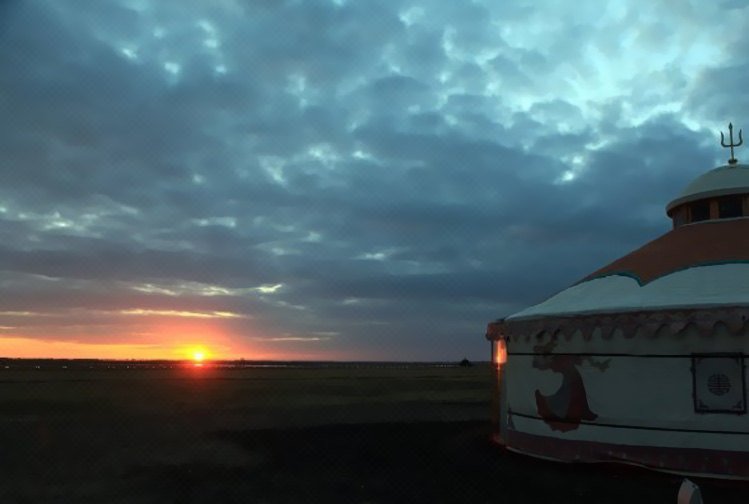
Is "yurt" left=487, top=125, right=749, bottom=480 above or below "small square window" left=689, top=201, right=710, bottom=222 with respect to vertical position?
below

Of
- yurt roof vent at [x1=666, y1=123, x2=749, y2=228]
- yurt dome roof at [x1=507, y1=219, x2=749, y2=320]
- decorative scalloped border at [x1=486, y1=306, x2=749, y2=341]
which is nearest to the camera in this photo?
decorative scalloped border at [x1=486, y1=306, x2=749, y2=341]

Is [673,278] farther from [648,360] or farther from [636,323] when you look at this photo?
[648,360]

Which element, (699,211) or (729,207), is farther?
(699,211)

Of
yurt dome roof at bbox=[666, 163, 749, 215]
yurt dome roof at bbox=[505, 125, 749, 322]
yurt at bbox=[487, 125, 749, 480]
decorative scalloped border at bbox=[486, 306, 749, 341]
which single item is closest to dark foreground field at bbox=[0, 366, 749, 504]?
yurt at bbox=[487, 125, 749, 480]

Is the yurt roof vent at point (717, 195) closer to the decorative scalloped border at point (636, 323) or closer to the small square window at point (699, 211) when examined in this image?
the small square window at point (699, 211)

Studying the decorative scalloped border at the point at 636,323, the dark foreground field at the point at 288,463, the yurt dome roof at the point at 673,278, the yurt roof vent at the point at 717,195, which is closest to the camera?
the dark foreground field at the point at 288,463

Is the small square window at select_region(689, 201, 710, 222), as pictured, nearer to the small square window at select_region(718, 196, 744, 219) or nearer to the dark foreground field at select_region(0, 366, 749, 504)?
the small square window at select_region(718, 196, 744, 219)

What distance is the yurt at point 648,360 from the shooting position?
9273mm

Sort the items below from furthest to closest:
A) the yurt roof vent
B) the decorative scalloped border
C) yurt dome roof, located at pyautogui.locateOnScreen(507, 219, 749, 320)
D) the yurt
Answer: the yurt roof vent → yurt dome roof, located at pyautogui.locateOnScreen(507, 219, 749, 320) → the yurt → the decorative scalloped border

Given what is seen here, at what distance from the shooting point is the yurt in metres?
9.27

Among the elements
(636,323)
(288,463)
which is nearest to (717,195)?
(636,323)

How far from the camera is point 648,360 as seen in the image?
32.4ft

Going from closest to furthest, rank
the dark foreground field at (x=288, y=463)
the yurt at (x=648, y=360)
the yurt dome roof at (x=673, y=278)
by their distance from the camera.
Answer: the dark foreground field at (x=288, y=463)
the yurt at (x=648, y=360)
the yurt dome roof at (x=673, y=278)

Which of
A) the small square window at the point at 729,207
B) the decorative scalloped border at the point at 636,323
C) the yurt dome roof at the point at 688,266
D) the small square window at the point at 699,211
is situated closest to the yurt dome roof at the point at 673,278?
the yurt dome roof at the point at 688,266
